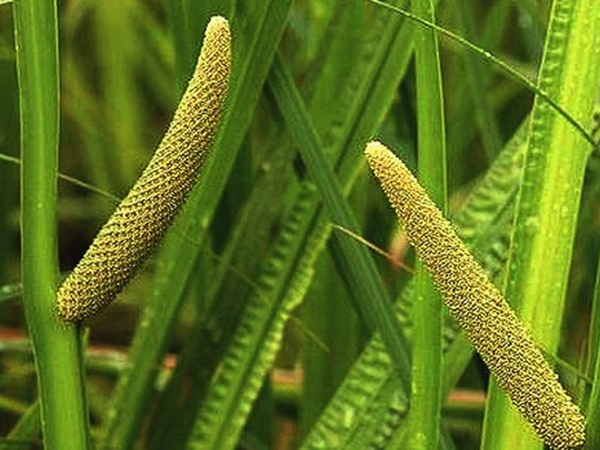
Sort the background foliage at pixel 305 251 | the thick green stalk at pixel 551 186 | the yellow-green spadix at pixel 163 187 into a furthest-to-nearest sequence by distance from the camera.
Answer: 1. the background foliage at pixel 305 251
2. the thick green stalk at pixel 551 186
3. the yellow-green spadix at pixel 163 187

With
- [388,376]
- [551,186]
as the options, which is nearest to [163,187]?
[551,186]

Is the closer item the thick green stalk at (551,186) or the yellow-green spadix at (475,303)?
the yellow-green spadix at (475,303)

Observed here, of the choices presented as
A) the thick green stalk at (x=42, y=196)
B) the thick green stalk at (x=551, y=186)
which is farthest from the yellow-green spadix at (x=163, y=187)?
the thick green stalk at (x=551, y=186)

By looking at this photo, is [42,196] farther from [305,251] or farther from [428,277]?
[305,251]

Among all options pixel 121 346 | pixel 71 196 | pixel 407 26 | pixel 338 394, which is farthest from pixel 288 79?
pixel 71 196

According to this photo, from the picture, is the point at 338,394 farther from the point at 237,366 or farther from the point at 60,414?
the point at 60,414

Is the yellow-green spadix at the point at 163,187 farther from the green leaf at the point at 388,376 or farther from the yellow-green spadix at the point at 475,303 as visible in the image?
the green leaf at the point at 388,376
